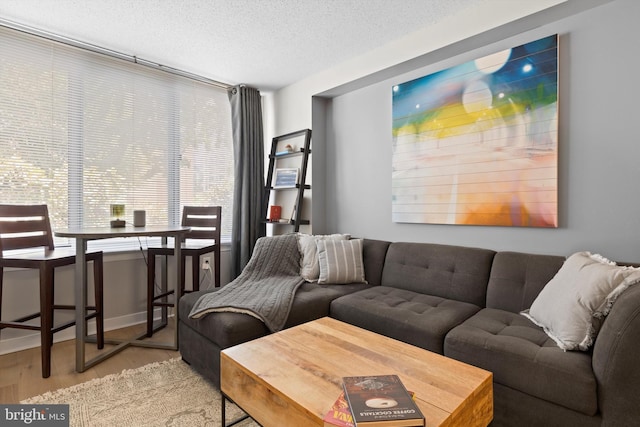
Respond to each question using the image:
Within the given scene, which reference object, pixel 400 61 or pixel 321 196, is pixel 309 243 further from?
pixel 400 61

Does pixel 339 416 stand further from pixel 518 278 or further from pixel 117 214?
pixel 117 214

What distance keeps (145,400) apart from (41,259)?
3.60 feet

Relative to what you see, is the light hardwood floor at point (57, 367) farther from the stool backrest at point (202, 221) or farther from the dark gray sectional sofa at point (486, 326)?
the stool backrest at point (202, 221)

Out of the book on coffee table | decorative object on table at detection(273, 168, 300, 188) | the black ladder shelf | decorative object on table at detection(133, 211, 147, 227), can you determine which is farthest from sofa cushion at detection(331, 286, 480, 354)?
decorative object on table at detection(133, 211, 147, 227)

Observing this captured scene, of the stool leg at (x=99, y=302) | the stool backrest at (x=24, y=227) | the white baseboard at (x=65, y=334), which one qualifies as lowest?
the white baseboard at (x=65, y=334)

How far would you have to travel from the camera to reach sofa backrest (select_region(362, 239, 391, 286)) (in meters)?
2.76

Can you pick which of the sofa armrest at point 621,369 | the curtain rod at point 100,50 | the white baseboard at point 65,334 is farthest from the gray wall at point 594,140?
the white baseboard at point 65,334

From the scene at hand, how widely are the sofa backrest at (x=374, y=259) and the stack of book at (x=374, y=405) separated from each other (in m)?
1.65

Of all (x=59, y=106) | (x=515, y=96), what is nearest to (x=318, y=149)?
(x=515, y=96)

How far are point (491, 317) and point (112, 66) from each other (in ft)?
11.8

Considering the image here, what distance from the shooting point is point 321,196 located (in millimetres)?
3580

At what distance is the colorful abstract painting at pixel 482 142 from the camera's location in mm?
2104

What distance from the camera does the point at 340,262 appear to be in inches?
107

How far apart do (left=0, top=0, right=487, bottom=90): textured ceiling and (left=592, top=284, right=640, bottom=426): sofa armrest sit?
2022mm
